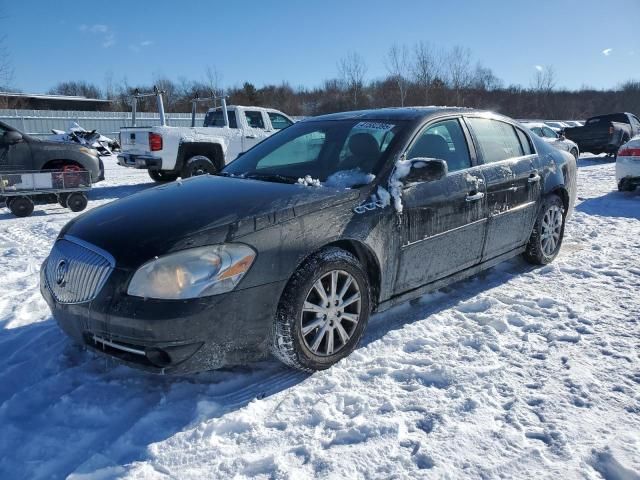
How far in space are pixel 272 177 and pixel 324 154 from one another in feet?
1.56

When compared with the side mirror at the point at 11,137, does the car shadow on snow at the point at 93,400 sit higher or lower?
lower

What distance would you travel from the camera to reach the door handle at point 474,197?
3768 millimetres

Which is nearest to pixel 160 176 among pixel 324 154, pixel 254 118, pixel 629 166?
pixel 254 118

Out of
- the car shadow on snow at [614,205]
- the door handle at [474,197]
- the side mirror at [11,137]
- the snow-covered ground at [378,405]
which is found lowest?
the snow-covered ground at [378,405]

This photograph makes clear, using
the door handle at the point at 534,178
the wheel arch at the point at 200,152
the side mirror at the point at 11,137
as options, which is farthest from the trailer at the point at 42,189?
the door handle at the point at 534,178

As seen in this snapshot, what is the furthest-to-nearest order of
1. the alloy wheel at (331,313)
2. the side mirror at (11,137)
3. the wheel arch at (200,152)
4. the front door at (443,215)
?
the wheel arch at (200,152)
the side mirror at (11,137)
the front door at (443,215)
the alloy wheel at (331,313)

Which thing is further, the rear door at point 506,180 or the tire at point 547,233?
the tire at point 547,233

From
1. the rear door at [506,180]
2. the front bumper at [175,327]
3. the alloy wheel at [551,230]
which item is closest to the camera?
the front bumper at [175,327]

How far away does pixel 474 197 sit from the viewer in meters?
3.81

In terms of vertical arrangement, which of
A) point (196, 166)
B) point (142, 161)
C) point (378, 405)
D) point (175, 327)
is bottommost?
point (378, 405)

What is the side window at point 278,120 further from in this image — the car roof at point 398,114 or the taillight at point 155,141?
the car roof at point 398,114

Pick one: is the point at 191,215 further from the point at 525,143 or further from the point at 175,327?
the point at 525,143

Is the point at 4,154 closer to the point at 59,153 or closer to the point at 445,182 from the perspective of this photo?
the point at 59,153

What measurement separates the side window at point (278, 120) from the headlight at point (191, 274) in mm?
10606
